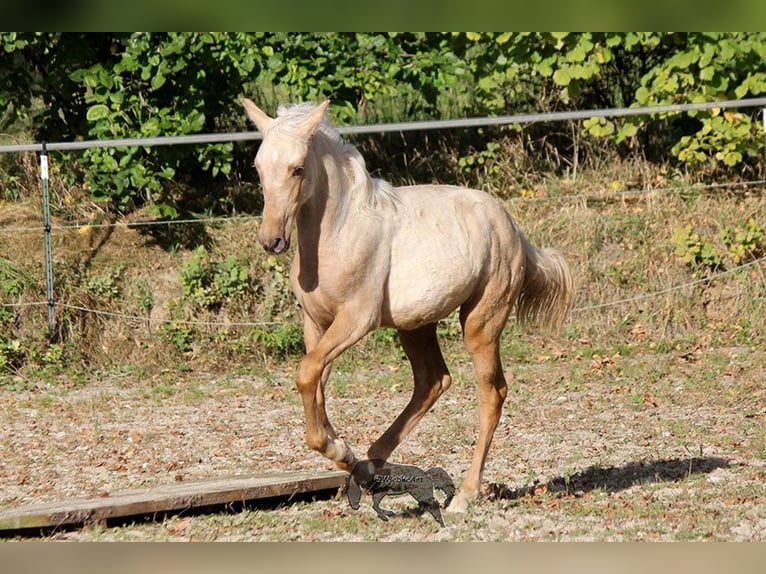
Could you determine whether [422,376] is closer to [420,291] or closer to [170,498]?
[420,291]

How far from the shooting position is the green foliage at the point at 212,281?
11.5 metres

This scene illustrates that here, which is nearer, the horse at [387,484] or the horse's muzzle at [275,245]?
the horse's muzzle at [275,245]

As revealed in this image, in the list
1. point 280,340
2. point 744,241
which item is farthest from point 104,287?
point 744,241

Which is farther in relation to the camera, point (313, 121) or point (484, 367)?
point (484, 367)

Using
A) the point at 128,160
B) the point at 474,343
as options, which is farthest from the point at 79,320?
the point at 474,343

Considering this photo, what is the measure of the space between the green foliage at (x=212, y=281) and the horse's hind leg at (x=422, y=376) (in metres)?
5.21

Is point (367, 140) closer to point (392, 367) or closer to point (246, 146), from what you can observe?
point (246, 146)

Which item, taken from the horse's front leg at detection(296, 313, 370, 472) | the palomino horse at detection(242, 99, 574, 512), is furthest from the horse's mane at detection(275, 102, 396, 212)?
the horse's front leg at detection(296, 313, 370, 472)

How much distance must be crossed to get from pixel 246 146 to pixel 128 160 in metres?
2.06

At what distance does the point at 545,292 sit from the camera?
22.8 ft

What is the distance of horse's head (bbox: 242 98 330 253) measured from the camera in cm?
525

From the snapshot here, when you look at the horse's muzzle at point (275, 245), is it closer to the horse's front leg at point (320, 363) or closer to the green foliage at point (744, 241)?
the horse's front leg at point (320, 363)

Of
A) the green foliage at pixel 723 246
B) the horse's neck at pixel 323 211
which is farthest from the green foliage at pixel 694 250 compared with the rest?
the horse's neck at pixel 323 211

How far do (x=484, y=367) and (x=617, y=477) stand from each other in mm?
1425
